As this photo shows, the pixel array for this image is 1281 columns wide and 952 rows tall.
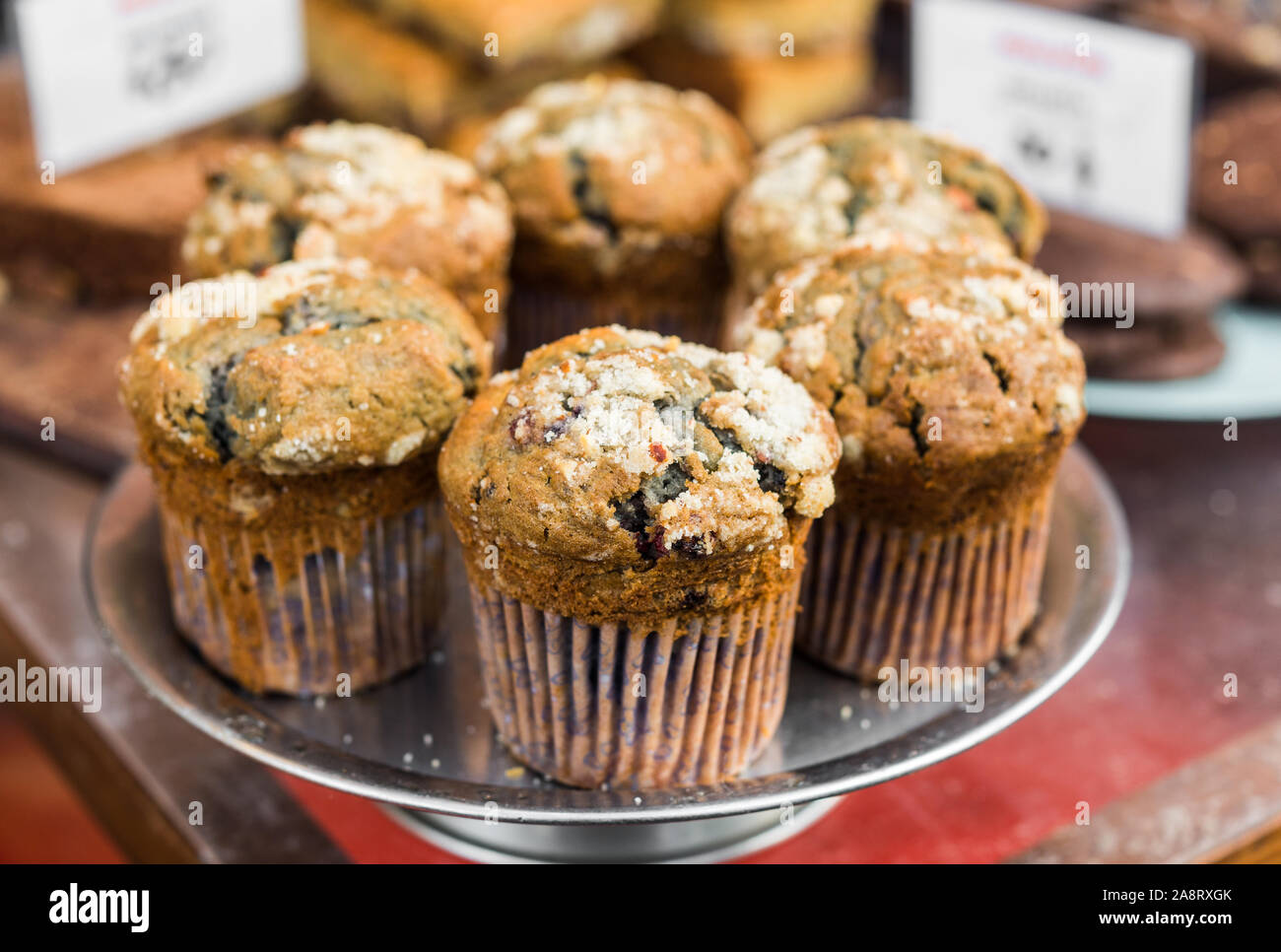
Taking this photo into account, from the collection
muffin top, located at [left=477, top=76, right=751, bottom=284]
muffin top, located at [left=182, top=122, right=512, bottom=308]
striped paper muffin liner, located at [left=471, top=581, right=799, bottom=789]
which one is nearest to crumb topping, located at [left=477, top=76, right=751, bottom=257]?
muffin top, located at [left=477, top=76, right=751, bottom=284]

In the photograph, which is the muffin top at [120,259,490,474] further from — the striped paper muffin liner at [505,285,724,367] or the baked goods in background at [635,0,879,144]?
the baked goods in background at [635,0,879,144]

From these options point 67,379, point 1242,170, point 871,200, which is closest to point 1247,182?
point 1242,170

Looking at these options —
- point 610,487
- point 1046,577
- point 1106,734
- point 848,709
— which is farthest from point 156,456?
point 1106,734

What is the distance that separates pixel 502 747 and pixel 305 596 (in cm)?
36

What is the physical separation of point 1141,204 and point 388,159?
1.58m

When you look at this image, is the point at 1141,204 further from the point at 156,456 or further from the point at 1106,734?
the point at 156,456

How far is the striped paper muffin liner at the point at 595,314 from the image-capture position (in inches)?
93.3

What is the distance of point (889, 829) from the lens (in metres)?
2.00

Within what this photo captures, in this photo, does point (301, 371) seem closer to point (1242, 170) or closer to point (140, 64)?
point (140, 64)

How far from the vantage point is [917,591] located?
1916mm

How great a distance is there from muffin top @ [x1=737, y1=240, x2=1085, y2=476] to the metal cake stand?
37cm

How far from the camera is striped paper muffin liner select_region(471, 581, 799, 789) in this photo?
167cm

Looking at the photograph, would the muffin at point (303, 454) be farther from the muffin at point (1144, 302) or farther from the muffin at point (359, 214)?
the muffin at point (1144, 302)

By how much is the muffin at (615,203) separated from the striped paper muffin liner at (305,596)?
0.62 meters
